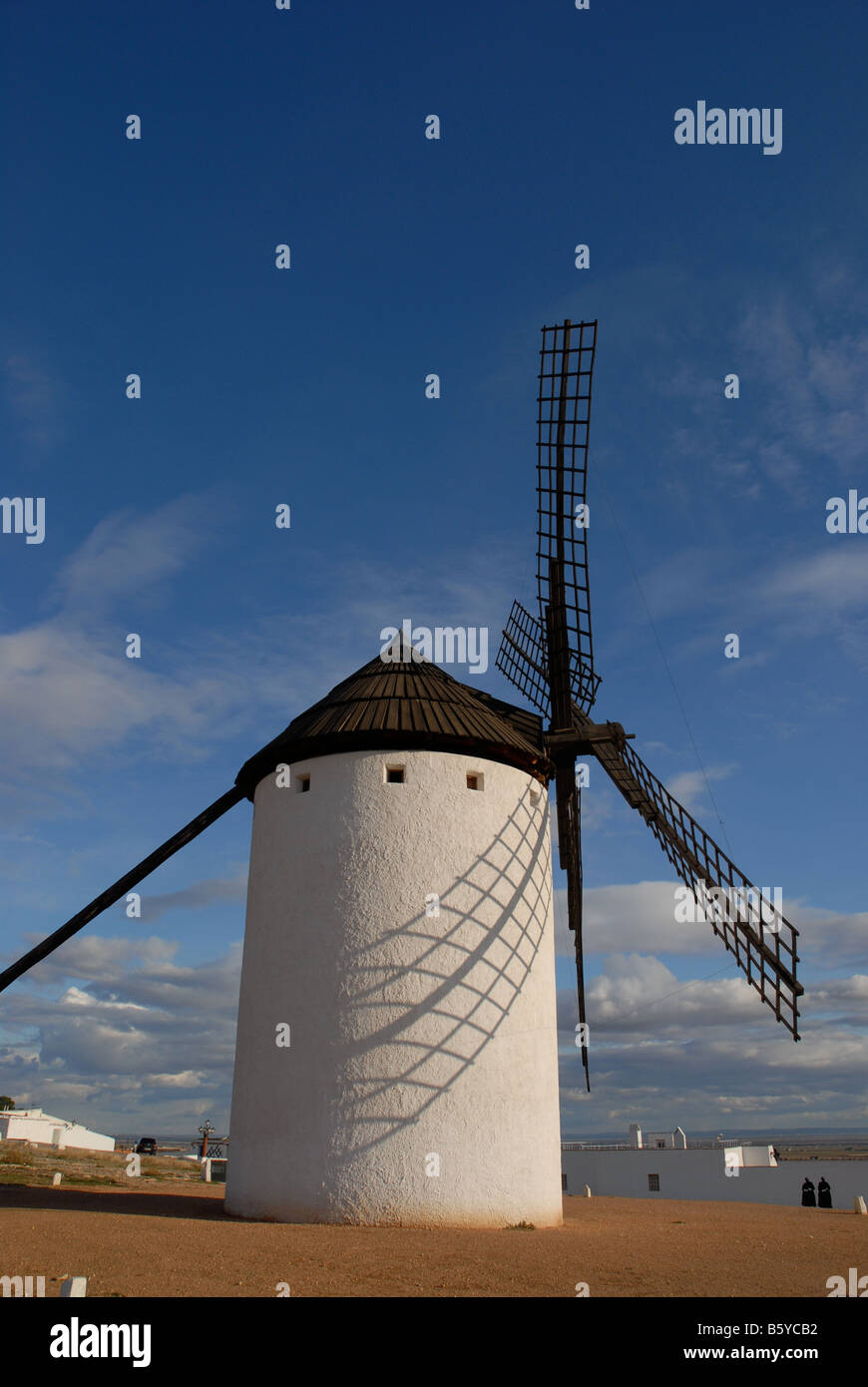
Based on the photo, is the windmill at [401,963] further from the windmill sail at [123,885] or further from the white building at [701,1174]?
the white building at [701,1174]

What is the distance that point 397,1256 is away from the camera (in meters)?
10.1

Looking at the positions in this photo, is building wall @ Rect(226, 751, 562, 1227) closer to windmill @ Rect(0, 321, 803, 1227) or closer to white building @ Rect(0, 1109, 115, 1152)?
windmill @ Rect(0, 321, 803, 1227)

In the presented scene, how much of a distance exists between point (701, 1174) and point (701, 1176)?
0.19ft

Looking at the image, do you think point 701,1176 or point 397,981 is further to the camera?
point 701,1176

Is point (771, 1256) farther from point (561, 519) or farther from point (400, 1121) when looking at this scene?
point (561, 519)

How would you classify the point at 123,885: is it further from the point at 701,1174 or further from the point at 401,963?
the point at 701,1174

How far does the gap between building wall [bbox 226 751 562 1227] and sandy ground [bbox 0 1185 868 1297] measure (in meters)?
Result: 0.78

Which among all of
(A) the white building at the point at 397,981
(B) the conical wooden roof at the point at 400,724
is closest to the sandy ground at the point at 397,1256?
(A) the white building at the point at 397,981

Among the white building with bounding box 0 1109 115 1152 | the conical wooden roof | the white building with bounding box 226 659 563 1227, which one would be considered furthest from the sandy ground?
the white building with bounding box 0 1109 115 1152

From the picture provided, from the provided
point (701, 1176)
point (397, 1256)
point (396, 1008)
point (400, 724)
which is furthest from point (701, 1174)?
point (397, 1256)

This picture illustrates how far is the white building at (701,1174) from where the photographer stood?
99.1ft

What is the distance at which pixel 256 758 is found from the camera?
17.0 m

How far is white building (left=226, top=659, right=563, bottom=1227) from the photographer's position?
13.5 meters
